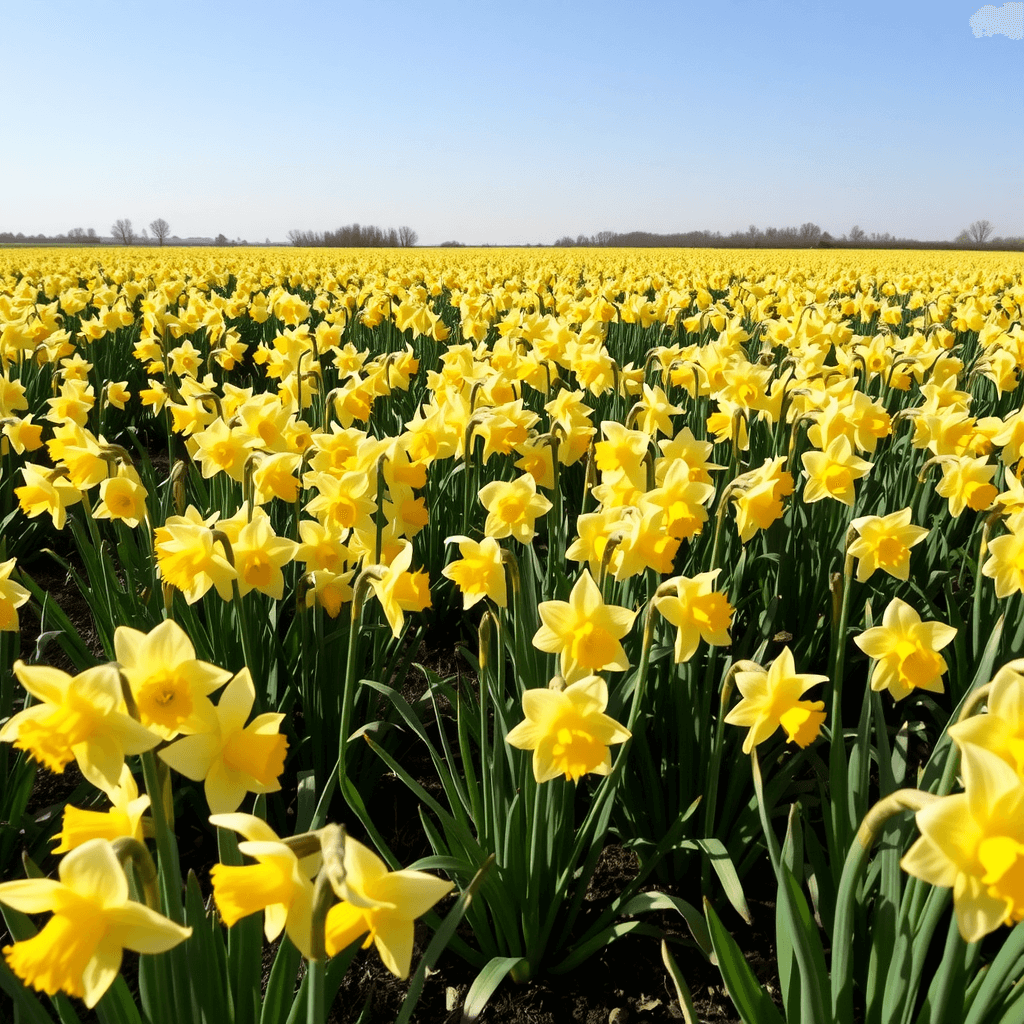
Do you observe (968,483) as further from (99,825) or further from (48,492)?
(48,492)

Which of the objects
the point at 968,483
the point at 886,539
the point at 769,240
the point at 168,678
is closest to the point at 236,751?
the point at 168,678

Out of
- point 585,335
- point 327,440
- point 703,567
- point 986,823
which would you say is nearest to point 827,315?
point 585,335

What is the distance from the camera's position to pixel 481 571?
6.29 ft

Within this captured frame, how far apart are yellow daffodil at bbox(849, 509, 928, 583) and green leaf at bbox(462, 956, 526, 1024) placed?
1.31m

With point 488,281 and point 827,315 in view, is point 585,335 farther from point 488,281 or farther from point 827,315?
point 488,281

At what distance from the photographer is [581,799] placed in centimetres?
237

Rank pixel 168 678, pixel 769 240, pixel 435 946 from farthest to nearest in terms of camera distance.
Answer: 1. pixel 769 240
2. pixel 435 946
3. pixel 168 678

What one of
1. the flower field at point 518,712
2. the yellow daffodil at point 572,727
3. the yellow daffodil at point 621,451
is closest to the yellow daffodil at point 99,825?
the flower field at point 518,712

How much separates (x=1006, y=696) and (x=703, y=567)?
5.81 feet

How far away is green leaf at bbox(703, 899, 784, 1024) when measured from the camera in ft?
4.50

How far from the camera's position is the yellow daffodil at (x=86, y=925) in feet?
2.73

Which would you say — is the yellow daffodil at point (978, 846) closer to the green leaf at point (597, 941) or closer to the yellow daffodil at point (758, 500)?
the green leaf at point (597, 941)

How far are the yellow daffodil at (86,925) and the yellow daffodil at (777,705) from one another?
3.69 feet

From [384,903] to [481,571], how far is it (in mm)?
1100
